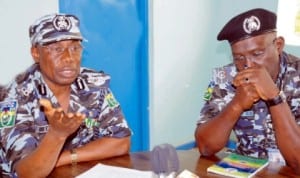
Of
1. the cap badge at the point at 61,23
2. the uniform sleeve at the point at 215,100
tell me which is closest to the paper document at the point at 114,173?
the uniform sleeve at the point at 215,100

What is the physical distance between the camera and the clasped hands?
5.99ft

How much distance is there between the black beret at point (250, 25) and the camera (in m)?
1.90

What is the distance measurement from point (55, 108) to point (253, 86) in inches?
34.2

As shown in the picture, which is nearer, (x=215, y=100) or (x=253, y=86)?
(x=253, y=86)

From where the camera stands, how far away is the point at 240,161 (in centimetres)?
172

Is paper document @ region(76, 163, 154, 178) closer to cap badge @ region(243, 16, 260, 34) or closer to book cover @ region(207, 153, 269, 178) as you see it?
book cover @ region(207, 153, 269, 178)

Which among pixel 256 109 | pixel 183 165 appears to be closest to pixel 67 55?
pixel 183 165

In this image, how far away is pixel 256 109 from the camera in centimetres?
208

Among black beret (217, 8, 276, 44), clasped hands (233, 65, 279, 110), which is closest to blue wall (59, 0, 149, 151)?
black beret (217, 8, 276, 44)

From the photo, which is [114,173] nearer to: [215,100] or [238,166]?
[238,166]

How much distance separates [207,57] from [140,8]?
955mm

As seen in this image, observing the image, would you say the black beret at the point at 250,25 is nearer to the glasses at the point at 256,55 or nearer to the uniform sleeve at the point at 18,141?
the glasses at the point at 256,55

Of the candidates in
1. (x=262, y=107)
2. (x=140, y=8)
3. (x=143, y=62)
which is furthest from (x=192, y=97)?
(x=262, y=107)

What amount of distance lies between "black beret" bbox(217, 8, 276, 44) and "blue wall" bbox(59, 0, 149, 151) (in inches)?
57.4
